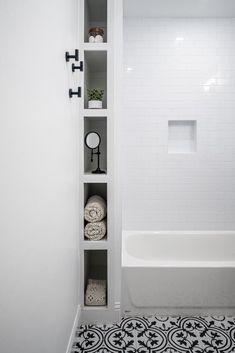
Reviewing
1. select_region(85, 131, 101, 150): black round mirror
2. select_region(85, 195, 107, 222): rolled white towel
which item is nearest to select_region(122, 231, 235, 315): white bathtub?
select_region(85, 195, 107, 222): rolled white towel

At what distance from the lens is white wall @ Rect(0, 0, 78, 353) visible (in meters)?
0.74

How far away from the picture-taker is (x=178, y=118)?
260 cm

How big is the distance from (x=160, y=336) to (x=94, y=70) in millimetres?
2160

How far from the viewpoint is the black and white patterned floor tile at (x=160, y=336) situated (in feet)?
5.39

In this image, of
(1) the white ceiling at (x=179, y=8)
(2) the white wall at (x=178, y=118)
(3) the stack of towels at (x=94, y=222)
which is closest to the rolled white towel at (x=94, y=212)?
(3) the stack of towels at (x=94, y=222)

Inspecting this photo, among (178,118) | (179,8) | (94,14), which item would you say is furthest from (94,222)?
(179,8)

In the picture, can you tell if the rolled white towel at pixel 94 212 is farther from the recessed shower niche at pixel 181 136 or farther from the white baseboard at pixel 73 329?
the recessed shower niche at pixel 181 136

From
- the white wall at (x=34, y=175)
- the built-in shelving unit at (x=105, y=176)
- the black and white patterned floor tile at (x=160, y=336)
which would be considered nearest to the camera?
the white wall at (x=34, y=175)

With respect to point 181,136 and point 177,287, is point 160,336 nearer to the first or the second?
point 177,287

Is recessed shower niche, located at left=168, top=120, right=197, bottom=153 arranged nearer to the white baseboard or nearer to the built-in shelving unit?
the built-in shelving unit

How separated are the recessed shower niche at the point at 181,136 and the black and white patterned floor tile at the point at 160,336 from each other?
1.57 m

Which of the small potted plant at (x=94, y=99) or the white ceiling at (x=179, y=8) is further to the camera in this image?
the white ceiling at (x=179, y=8)

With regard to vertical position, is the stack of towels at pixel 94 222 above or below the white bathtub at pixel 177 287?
above

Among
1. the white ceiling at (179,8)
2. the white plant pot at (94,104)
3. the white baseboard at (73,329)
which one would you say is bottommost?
the white baseboard at (73,329)
